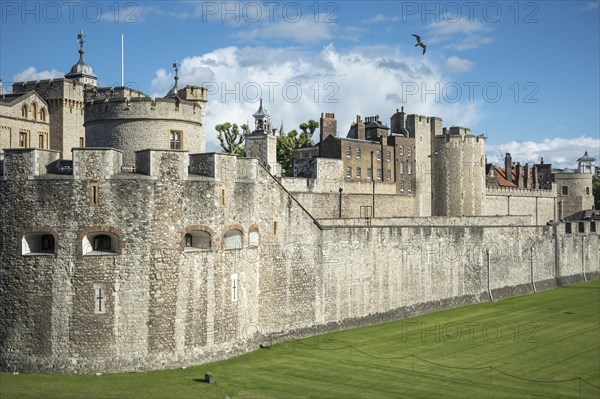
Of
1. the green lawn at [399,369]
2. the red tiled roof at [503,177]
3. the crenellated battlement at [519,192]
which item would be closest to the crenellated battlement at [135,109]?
the green lawn at [399,369]

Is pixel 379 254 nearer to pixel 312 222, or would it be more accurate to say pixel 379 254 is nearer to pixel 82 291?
pixel 312 222

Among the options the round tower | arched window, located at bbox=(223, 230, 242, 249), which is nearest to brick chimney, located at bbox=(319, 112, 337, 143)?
the round tower

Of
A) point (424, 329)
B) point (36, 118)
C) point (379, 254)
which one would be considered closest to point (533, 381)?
point (424, 329)

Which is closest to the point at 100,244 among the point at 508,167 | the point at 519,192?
the point at 519,192

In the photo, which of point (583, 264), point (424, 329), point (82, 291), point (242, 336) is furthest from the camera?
point (583, 264)

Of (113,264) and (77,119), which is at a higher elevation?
(77,119)

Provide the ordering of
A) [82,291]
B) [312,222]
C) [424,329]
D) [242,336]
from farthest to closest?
1. [424,329]
2. [312,222]
3. [242,336]
4. [82,291]

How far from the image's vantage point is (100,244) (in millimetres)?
22188

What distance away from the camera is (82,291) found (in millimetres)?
21656

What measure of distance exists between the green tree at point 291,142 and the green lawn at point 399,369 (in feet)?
Answer: 118

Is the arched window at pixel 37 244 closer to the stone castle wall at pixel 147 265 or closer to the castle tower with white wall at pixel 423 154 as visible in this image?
the stone castle wall at pixel 147 265

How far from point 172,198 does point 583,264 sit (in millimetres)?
38268

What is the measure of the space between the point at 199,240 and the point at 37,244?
485cm

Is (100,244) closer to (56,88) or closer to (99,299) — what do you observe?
(99,299)
